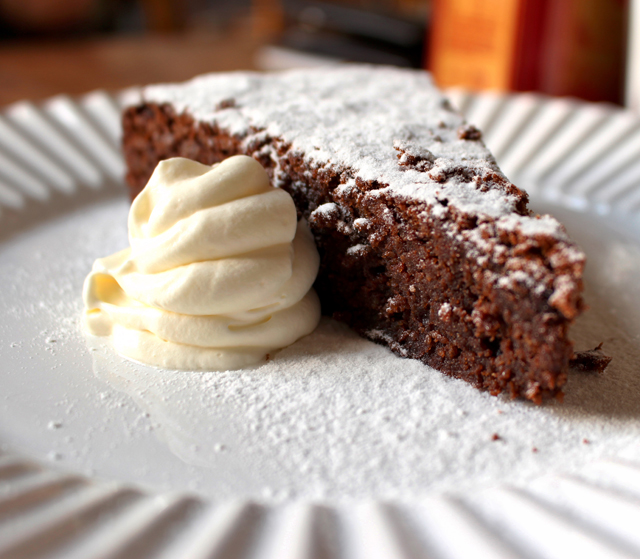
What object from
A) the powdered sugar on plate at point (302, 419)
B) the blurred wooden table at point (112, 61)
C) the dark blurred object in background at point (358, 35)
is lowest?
the powdered sugar on plate at point (302, 419)

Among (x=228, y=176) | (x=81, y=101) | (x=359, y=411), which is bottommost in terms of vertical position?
(x=359, y=411)

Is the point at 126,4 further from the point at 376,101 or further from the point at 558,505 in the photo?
the point at 558,505

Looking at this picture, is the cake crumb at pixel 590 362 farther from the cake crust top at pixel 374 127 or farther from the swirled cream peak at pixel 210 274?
the swirled cream peak at pixel 210 274

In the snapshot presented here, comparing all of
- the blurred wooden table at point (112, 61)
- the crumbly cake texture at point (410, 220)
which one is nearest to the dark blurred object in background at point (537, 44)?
the crumbly cake texture at point (410, 220)

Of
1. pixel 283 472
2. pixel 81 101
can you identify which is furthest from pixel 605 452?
pixel 81 101

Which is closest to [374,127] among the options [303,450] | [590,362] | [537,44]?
[590,362]

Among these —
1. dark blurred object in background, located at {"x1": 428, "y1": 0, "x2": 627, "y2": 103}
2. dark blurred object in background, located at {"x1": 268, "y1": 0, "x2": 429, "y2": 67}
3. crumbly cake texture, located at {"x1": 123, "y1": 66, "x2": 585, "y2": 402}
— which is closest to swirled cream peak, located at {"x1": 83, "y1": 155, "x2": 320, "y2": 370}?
crumbly cake texture, located at {"x1": 123, "y1": 66, "x2": 585, "y2": 402}

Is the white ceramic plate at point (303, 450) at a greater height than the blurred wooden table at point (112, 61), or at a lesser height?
lesser
